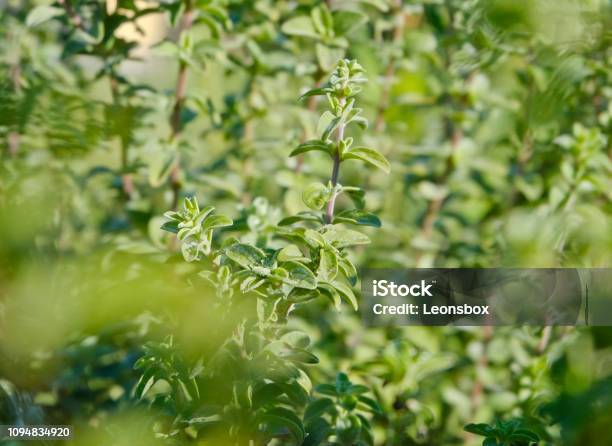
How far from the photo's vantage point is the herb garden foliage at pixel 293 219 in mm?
849

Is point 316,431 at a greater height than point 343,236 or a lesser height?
lesser

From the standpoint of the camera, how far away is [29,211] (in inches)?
45.8

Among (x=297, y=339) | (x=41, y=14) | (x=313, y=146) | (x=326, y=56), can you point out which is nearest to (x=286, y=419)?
(x=297, y=339)

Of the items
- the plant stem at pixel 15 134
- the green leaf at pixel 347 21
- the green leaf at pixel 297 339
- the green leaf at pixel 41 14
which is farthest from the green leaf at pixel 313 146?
the plant stem at pixel 15 134

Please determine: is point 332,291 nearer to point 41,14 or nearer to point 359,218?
point 359,218

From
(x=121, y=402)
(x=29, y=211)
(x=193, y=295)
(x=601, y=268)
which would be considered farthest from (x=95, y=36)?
(x=601, y=268)

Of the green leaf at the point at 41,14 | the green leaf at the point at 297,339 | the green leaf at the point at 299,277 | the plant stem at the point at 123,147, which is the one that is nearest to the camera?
the green leaf at the point at 299,277

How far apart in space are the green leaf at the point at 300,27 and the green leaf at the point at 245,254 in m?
0.50

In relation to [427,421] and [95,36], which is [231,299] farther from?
[95,36]

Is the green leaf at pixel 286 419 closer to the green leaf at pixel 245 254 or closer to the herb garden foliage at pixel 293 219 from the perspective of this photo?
the herb garden foliage at pixel 293 219

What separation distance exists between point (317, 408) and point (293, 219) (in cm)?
27

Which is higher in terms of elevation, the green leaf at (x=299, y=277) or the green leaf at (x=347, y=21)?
the green leaf at (x=347, y=21)

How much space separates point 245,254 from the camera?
82 centimetres

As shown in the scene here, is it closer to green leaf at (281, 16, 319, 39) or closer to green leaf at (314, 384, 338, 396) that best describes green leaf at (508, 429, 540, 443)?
green leaf at (314, 384, 338, 396)
